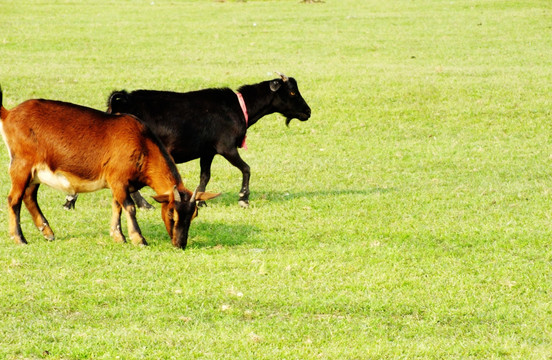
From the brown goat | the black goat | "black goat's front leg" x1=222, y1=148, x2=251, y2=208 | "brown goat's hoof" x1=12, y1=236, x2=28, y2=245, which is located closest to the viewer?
the brown goat

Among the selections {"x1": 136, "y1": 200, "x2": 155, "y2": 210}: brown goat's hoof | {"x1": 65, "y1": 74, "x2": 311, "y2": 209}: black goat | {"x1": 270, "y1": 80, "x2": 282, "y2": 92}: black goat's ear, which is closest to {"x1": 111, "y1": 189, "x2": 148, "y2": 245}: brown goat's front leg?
{"x1": 136, "y1": 200, "x2": 155, "y2": 210}: brown goat's hoof

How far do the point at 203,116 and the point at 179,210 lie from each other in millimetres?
3195

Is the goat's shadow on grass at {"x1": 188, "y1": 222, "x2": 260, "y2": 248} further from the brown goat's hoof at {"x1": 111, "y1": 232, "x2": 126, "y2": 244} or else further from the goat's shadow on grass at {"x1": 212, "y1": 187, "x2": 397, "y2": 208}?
the goat's shadow on grass at {"x1": 212, "y1": 187, "x2": 397, "y2": 208}

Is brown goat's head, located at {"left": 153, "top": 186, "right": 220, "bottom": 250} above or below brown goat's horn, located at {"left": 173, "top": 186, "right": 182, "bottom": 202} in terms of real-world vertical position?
below

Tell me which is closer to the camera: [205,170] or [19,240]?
[19,240]

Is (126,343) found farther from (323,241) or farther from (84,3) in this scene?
(84,3)

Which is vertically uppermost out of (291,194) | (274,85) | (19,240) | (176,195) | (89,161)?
(274,85)

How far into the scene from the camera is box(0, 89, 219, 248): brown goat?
10.8 meters

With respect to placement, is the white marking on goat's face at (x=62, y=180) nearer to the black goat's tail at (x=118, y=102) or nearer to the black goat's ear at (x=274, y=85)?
the black goat's tail at (x=118, y=102)

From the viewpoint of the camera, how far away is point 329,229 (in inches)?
473

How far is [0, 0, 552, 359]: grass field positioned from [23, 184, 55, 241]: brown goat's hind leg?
0.89ft

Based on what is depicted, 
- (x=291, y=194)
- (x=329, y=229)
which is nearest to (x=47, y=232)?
(x=329, y=229)

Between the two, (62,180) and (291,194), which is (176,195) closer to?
(62,180)

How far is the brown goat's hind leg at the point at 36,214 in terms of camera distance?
11.3 meters
